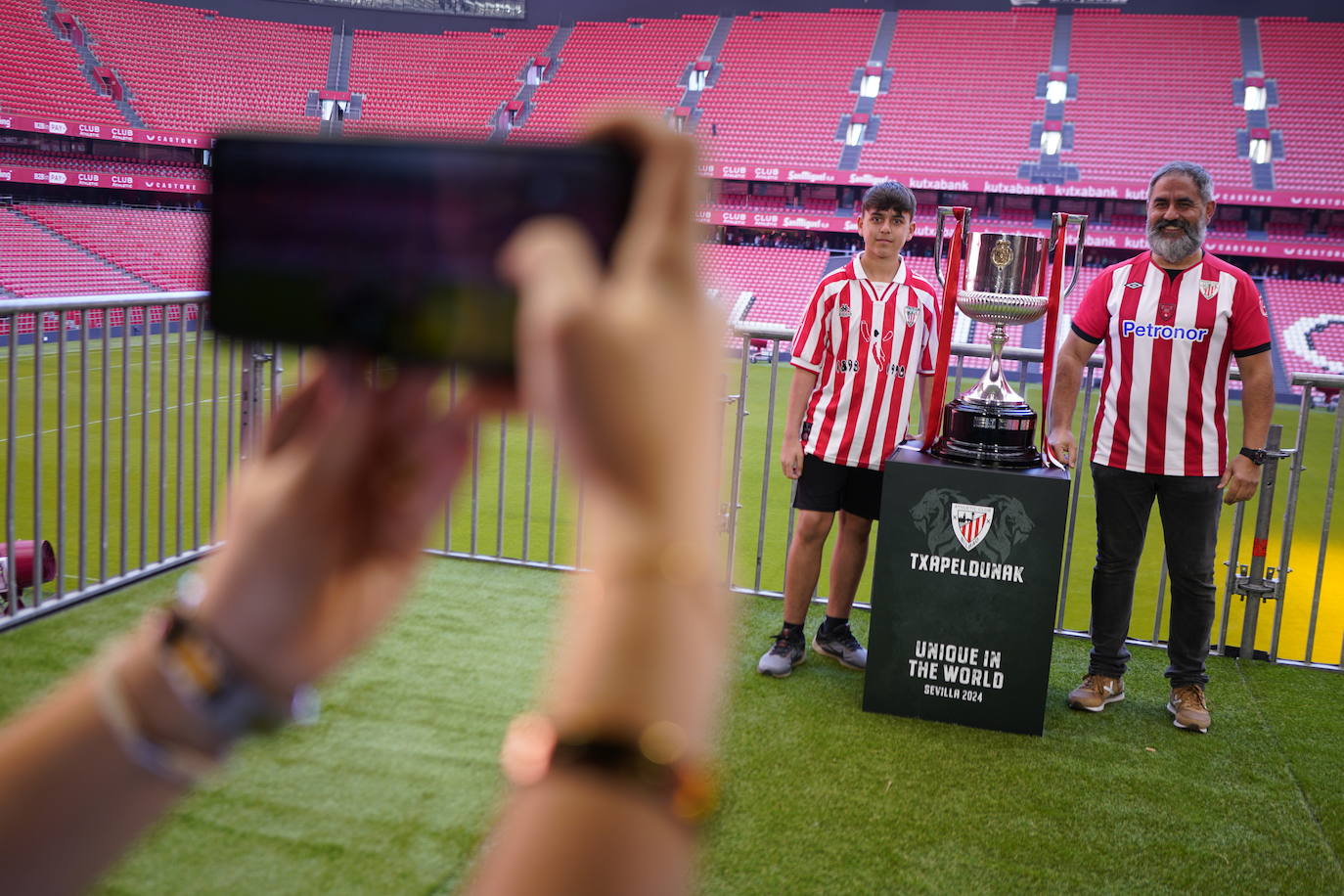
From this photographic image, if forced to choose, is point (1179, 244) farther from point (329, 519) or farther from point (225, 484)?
point (225, 484)

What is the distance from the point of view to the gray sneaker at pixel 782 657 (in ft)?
11.6

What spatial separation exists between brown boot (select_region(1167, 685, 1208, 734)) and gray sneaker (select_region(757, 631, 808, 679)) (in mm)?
1207

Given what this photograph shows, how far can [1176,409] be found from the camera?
3260 millimetres

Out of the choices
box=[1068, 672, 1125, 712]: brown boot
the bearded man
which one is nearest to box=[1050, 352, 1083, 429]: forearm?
the bearded man

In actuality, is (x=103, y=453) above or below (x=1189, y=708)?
above

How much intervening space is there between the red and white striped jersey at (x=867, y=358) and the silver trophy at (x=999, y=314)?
0.24m

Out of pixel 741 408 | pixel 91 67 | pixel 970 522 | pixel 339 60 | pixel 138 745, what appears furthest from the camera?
pixel 339 60

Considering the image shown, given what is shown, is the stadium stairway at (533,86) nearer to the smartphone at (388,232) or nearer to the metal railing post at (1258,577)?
the metal railing post at (1258,577)

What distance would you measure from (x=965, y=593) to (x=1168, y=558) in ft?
2.42

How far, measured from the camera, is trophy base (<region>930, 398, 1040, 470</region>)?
127 inches

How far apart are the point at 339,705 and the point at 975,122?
22.3 m

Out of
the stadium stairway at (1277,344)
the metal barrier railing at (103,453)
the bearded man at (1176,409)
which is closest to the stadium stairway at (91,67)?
the metal barrier railing at (103,453)

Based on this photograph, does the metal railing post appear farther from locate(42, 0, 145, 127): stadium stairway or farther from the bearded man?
locate(42, 0, 145, 127): stadium stairway

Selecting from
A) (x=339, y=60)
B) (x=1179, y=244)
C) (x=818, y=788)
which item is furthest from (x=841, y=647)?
(x=339, y=60)
